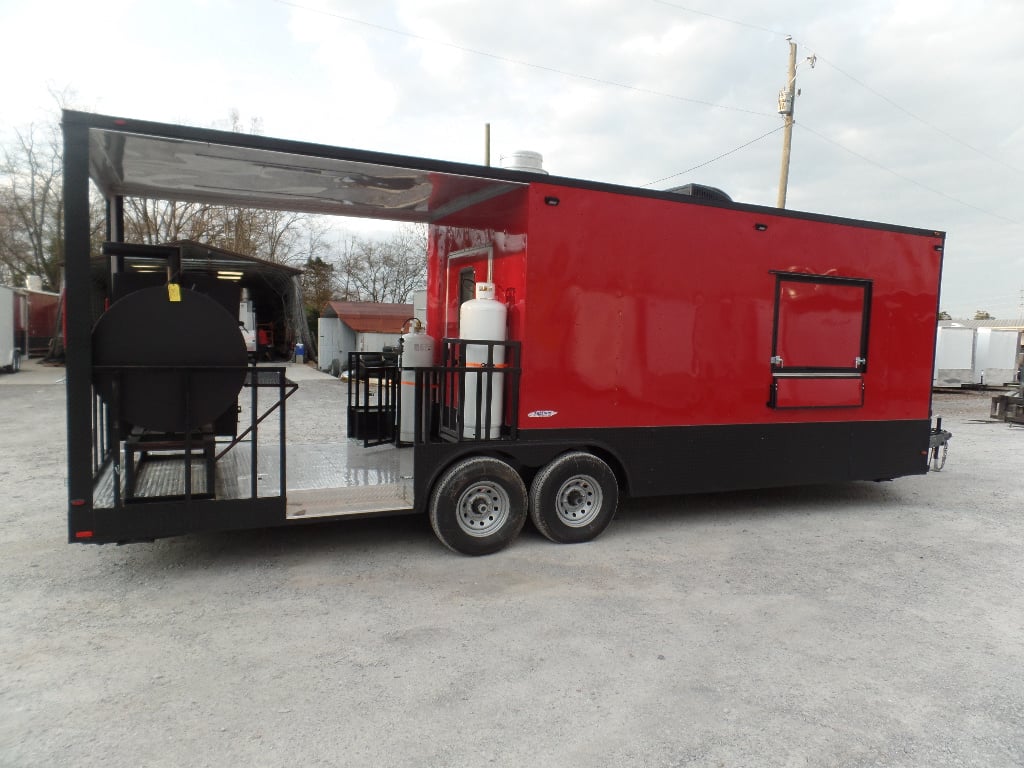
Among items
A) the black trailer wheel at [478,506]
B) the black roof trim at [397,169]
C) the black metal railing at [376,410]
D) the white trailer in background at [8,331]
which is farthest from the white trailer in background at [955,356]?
the white trailer in background at [8,331]

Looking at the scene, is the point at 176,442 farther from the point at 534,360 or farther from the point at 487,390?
the point at 534,360

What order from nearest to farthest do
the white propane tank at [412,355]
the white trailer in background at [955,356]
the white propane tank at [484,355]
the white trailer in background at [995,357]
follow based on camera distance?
the white propane tank at [484,355]
the white propane tank at [412,355]
the white trailer in background at [955,356]
the white trailer in background at [995,357]

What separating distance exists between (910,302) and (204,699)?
24.8 feet

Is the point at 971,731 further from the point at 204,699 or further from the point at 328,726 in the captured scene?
the point at 204,699

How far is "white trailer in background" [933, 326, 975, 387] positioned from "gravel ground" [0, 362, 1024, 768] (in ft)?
73.6

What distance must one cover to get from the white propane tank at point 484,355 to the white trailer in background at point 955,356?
25.3 metres

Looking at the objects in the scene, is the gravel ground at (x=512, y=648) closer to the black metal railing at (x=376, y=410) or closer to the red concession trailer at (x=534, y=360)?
the red concession trailer at (x=534, y=360)

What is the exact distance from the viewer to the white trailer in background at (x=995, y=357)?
2653cm

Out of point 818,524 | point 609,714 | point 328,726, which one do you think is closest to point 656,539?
point 818,524

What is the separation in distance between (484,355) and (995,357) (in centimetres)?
2928

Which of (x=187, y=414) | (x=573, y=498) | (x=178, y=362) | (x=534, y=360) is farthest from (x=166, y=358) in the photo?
(x=573, y=498)

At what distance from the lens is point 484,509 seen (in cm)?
548

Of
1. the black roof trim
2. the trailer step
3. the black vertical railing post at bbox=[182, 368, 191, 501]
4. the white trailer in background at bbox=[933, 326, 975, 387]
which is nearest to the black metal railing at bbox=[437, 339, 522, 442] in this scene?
the trailer step

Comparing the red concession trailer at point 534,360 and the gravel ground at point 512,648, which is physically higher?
the red concession trailer at point 534,360
